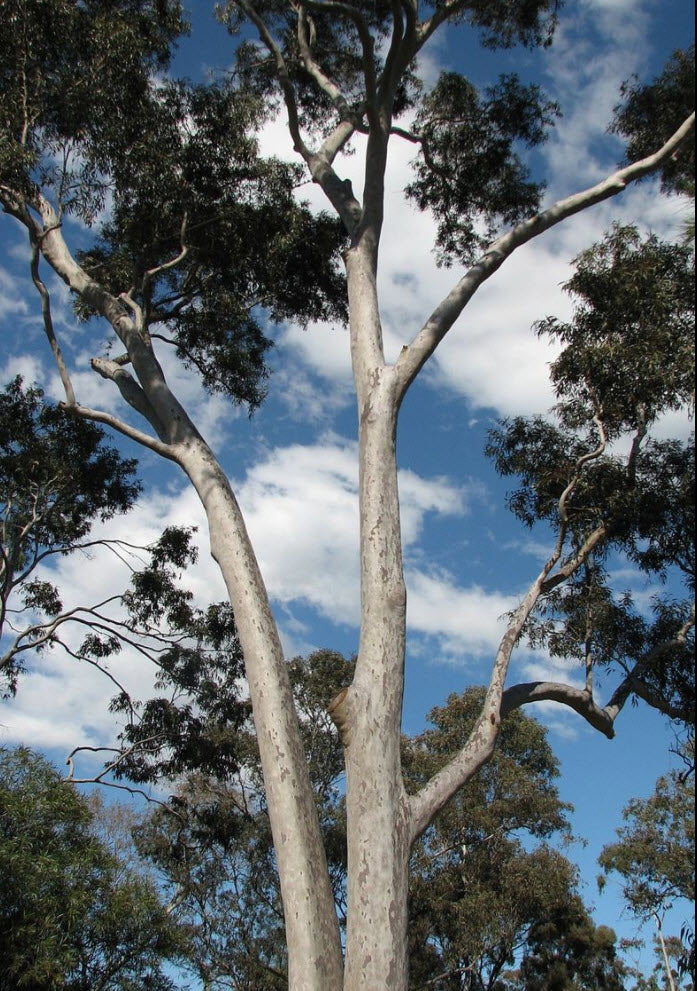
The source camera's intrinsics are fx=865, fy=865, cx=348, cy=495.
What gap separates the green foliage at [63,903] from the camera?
25.0 feet

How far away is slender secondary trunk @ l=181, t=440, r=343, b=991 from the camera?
147 inches

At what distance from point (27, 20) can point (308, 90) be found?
11.1 feet

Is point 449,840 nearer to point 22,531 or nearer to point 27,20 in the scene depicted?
point 22,531

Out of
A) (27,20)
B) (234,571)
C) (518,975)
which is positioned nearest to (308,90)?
(27,20)

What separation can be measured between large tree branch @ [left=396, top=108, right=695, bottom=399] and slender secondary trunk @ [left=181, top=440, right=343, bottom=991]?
140 centimetres

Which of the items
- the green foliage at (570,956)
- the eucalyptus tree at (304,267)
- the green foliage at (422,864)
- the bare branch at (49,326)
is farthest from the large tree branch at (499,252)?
the green foliage at (570,956)

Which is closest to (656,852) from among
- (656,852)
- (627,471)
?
(656,852)

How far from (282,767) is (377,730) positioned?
0.53 metres

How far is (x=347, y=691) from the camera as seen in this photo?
165 inches

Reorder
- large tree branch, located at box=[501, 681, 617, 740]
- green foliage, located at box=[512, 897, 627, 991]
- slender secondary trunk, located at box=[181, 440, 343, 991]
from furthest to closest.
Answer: green foliage, located at box=[512, 897, 627, 991] → large tree branch, located at box=[501, 681, 617, 740] → slender secondary trunk, located at box=[181, 440, 343, 991]

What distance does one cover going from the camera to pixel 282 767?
13.8 ft

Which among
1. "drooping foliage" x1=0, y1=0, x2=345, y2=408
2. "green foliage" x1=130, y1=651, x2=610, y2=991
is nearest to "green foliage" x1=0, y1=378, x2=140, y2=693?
"drooping foliage" x1=0, y1=0, x2=345, y2=408

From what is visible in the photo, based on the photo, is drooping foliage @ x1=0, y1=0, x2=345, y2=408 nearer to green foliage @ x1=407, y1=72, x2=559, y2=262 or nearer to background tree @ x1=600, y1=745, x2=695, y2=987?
green foliage @ x1=407, y1=72, x2=559, y2=262

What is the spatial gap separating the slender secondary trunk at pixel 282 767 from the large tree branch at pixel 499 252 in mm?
1403
